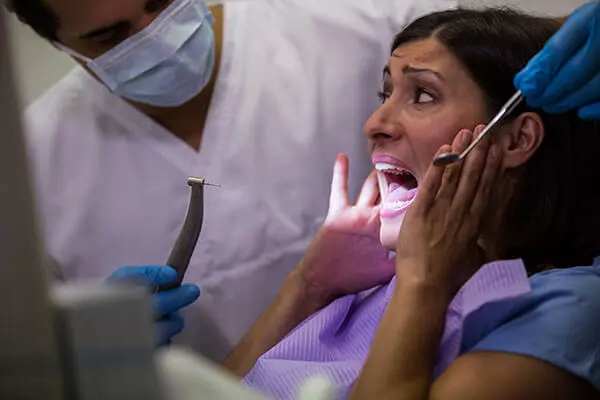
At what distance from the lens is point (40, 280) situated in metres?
0.38

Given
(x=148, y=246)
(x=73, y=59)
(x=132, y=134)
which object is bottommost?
(x=148, y=246)

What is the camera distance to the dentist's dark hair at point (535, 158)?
0.94 m

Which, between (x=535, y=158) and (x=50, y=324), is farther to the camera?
(x=535, y=158)

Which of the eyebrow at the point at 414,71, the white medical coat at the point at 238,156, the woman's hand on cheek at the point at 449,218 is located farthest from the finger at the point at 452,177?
the white medical coat at the point at 238,156

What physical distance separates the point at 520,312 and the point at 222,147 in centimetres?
50

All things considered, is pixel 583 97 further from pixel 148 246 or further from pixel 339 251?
pixel 148 246

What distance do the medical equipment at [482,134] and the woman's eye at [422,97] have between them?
99mm

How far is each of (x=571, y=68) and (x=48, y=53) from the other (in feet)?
2.29

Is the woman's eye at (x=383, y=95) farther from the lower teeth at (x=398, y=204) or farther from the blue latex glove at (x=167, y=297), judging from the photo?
the blue latex glove at (x=167, y=297)

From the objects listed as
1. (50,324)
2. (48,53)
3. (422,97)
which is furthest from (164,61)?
(50,324)

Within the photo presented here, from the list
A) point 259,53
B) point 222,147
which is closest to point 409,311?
point 222,147

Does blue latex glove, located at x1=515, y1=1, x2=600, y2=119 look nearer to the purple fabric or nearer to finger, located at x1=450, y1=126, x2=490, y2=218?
finger, located at x1=450, y1=126, x2=490, y2=218

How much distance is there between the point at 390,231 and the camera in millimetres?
981

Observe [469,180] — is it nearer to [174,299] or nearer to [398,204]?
[398,204]
